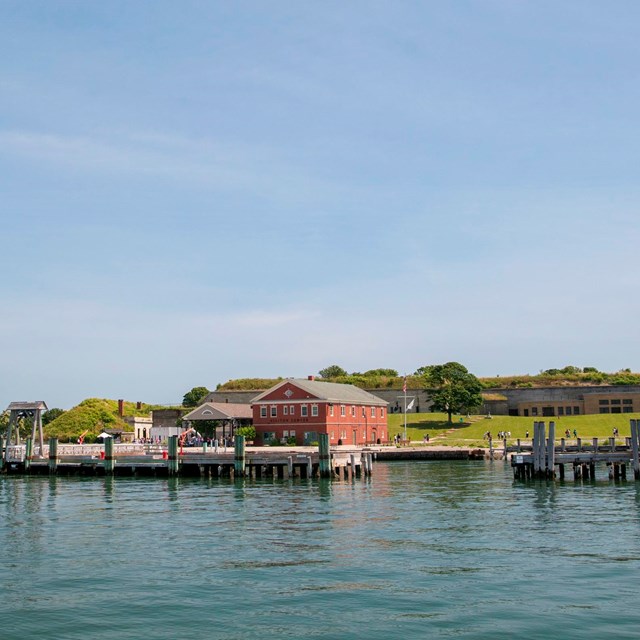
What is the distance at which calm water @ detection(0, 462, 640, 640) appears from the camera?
21.5 metres

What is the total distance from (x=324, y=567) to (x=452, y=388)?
9545 cm

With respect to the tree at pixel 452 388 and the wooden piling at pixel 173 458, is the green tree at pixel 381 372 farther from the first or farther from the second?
Result: the wooden piling at pixel 173 458

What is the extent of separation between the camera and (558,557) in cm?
2878

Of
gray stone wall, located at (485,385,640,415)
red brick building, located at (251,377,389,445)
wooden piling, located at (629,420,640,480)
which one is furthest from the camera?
gray stone wall, located at (485,385,640,415)

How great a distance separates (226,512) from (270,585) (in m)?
17.5

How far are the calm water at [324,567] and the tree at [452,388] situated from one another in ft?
235

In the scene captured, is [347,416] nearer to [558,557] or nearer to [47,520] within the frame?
[47,520]

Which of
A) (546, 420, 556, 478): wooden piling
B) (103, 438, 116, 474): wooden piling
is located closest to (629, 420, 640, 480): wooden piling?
(546, 420, 556, 478): wooden piling

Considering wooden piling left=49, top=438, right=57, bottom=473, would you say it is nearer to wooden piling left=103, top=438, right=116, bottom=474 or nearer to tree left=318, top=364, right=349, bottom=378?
wooden piling left=103, top=438, right=116, bottom=474

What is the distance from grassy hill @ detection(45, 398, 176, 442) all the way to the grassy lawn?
4168cm

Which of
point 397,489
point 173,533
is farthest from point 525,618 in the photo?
point 397,489

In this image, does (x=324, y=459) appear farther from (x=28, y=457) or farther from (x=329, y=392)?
(x=329, y=392)


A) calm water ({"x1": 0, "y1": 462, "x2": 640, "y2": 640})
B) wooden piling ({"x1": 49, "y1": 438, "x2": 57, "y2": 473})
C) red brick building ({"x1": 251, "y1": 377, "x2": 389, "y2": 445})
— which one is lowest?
calm water ({"x1": 0, "y1": 462, "x2": 640, "y2": 640})

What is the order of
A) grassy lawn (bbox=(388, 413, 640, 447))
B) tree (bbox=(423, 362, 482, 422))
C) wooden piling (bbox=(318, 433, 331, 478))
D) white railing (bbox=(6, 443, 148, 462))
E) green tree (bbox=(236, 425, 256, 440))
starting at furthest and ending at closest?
tree (bbox=(423, 362, 482, 422))
grassy lawn (bbox=(388, 413, 640, 447))
green tree (bbox=(236, 425, 256, 440))
white railing (bbox=(6, 443, 148, 462))
wooden piling (bbox=(318, 433, 331, 478))
